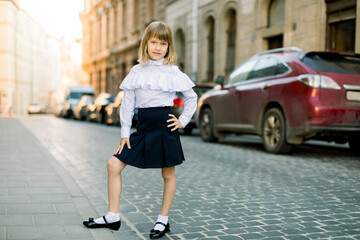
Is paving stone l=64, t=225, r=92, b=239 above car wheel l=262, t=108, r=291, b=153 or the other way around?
the other way around

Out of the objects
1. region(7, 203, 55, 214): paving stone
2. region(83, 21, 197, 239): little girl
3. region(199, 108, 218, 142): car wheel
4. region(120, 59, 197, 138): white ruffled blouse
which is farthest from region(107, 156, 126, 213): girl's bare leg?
region(199, 108, 218, 142): car wheel

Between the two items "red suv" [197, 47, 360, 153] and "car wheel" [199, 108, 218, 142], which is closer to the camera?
"red suv" [197, 47, 360, 153]

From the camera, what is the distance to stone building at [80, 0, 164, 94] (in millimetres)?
32469

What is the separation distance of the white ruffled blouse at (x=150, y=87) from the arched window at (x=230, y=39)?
1669 cm

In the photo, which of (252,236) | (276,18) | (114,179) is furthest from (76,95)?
(252,236)

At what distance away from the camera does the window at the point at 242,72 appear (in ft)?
31.3

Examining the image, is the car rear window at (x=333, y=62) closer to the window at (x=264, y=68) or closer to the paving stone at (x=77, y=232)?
the window at (x=264, y=68)

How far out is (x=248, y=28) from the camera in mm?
17969

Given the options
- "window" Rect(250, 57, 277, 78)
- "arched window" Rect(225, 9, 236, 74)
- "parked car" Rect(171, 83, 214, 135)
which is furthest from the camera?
"arched window" Rect(225, 9, 236, 74)

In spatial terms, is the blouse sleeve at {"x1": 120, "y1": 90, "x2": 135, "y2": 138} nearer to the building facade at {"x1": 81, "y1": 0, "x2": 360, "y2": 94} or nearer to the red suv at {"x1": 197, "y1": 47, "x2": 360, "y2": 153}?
the red suv at {"x1": 197, "y1": 47, "x2": 360, "y2": 153}

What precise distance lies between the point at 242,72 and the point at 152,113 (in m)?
6.72

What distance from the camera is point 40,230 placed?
3.40 metres

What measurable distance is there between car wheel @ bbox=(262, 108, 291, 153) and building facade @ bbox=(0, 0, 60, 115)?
39.2 m

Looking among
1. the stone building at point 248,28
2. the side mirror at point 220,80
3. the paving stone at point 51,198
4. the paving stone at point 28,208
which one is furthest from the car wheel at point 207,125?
the paving stone at point 28,208
